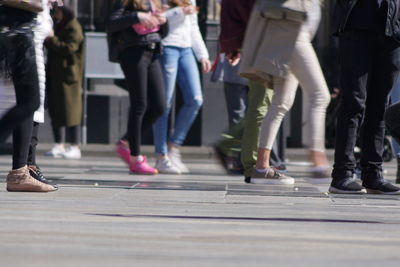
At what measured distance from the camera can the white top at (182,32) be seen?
957 centimetres

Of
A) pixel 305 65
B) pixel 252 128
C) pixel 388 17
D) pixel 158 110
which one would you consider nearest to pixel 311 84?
pixel 305 65

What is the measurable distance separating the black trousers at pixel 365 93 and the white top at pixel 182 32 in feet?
8.79

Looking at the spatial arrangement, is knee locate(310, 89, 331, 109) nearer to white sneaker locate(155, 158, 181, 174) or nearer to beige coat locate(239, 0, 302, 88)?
beige coat locate(239, 0, 302, 88)

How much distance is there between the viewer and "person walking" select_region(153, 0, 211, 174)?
31.6ft

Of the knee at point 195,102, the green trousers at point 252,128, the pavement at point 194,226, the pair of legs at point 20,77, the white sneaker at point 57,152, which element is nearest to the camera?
the pavement at point 194,226

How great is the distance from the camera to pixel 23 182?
690 cm

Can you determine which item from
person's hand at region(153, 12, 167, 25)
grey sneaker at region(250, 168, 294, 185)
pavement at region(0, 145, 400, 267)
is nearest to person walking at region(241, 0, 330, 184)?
pavement at region(0, 145, 400, 267)

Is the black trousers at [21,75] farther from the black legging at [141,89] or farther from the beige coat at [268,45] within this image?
the black legging at [141,89]

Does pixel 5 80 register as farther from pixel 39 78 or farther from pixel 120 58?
pixel 120 58

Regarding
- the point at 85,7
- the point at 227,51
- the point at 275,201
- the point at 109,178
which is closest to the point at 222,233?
the point at 275,201

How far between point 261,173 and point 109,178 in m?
1.40

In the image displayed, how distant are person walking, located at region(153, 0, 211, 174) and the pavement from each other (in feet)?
4.45

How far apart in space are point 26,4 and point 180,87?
3.41m

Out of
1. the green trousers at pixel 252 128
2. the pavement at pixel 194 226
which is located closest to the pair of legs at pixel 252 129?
the green trousers at pixel 252 128
